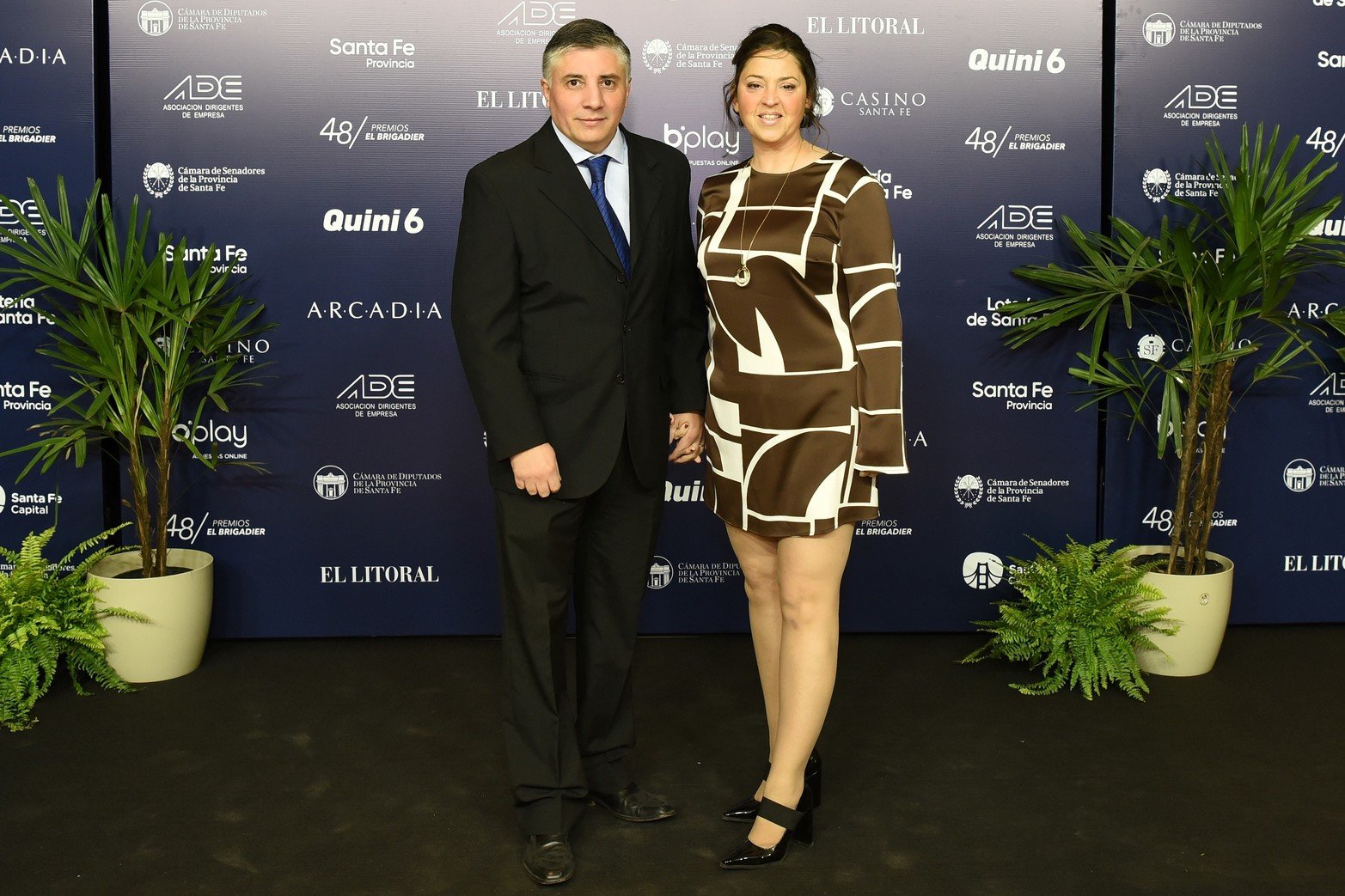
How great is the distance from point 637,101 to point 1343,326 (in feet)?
8.09

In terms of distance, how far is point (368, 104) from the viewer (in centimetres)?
403

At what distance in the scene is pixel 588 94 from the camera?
250 centimetres

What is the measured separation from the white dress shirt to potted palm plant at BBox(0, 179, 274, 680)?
166 centimetres

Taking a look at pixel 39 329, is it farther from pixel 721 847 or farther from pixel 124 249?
pixel 721 847

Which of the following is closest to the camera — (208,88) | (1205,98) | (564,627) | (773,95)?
(773,95)

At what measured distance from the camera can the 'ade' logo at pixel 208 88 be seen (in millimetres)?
3973

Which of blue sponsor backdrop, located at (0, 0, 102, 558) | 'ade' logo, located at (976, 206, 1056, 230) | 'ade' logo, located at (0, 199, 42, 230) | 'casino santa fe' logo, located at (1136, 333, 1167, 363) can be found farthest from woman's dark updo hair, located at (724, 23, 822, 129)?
'ade' logo, located at (0, 199, 42, 230)

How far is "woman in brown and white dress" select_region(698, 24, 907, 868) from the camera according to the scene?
2.45 m

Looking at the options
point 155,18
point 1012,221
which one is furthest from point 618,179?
point 155,18

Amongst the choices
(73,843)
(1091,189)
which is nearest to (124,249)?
(73,843)

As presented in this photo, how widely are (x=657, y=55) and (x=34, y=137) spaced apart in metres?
2.11

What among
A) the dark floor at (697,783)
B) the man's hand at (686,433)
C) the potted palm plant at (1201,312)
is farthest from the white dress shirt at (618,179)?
the potted palm plant at (1201,312)

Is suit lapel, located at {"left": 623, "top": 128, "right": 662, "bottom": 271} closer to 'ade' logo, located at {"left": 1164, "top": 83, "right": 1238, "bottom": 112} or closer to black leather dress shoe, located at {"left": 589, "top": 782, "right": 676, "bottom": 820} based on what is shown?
black leather dress shoe, located at {"left": 589, "top": 782, "right": 676, "bottom": 820}

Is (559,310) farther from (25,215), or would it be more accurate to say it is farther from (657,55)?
(25,215)
